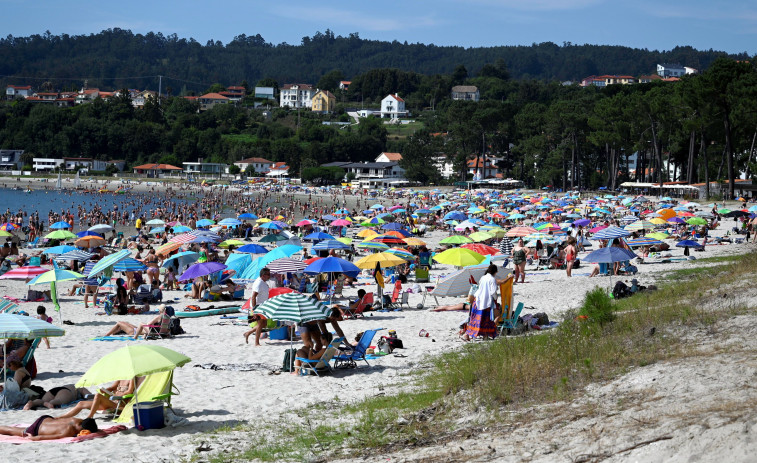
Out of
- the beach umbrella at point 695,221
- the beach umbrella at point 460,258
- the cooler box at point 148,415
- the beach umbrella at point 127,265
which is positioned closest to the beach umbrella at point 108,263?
the beach umbrella at point 127,265

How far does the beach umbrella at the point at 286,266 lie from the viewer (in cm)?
1484

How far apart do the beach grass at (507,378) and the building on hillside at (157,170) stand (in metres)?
102

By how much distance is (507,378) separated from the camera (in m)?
7.01

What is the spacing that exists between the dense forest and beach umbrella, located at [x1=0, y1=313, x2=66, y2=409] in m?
39.3

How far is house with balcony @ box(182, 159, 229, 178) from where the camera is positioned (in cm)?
10688

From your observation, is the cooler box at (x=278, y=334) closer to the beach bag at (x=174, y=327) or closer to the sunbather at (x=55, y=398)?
the beach bag at (x=174, y=327)

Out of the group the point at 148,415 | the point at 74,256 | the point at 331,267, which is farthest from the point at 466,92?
the point at 148,415

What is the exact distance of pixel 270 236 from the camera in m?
24.3

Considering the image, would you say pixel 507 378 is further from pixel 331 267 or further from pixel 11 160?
pixel 11 160

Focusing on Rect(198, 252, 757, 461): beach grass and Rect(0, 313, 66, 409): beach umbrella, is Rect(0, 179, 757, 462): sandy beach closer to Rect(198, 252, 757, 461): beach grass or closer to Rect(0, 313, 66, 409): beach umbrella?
Rect(198, 252, 757, 461): beach grass

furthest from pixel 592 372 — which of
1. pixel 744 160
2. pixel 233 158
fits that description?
pixel 233 158

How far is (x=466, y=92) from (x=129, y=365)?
16642cm

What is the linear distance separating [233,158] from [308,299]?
105 meters

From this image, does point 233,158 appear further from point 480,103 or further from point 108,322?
point 108,322
